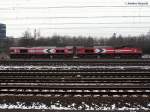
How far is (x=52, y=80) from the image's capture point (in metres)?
16.8

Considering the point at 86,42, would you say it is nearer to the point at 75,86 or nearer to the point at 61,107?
the point at 75,86

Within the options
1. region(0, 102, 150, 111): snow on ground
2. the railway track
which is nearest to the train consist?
the railway track

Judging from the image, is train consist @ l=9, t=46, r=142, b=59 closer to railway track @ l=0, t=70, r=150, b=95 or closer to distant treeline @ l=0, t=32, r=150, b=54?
distant treeline @ l=0, t=32, r=150, b=54

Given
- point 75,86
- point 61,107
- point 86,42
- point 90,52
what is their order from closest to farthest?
point 61,107
point 75,86
point 90,52
point 86,42

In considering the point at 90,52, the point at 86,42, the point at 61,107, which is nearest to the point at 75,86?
the point at 61,107

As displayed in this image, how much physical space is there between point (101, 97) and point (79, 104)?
1.28 meters

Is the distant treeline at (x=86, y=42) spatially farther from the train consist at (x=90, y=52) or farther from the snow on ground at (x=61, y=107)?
the snow on ground at (x=61, y=107)

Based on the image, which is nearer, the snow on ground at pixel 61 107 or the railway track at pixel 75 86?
the snow on ground at pixel 61 107

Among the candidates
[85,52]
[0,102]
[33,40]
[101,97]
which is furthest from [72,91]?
[33,40]

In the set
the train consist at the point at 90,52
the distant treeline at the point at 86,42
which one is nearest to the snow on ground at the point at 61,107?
the train consist at the point at 90,52

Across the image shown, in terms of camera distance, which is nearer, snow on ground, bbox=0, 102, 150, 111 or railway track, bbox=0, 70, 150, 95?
snow on ground, bbox=0, 102, 150, 111

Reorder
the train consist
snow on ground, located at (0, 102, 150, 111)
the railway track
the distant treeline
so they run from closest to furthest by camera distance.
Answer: snow on ground, located at (0, 102, 150, 111)
the railway track
the train consist
the distant treeline

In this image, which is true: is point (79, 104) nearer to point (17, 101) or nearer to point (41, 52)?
point (17, 101)

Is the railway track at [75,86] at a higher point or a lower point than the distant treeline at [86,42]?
lower
